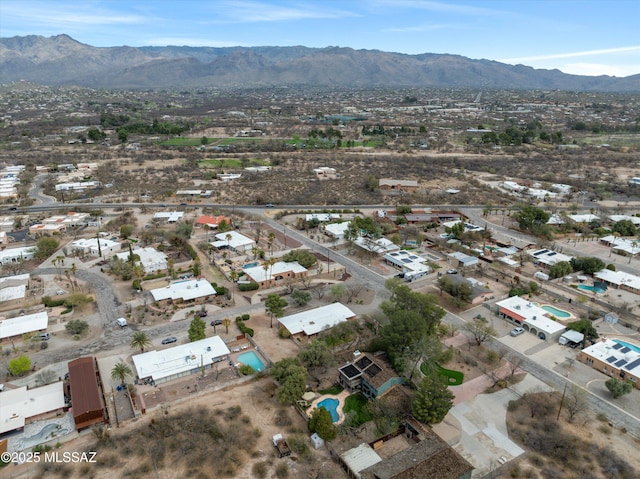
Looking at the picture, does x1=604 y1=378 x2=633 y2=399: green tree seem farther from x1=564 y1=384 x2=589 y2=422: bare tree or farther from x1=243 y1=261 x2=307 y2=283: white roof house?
x1=243 y1=261 x2=307 y2=283: white roof house

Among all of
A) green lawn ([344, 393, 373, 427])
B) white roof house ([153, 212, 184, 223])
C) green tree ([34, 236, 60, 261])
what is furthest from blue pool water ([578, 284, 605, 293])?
green tree ([34, 236, 60, 261])

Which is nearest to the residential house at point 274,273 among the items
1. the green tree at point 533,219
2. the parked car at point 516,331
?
the parked car at point 516,331

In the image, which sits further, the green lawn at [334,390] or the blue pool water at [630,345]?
the blue pool water at [630,345]

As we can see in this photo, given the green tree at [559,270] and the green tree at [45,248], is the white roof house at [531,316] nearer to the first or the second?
the green tree at [559,270]

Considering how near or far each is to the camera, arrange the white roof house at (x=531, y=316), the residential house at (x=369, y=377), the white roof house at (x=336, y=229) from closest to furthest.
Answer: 1. the residential house at (x=369, y=377)
2. the white roof house at (x=531, y=316)
3. the white roof house at (x=336, y=229)

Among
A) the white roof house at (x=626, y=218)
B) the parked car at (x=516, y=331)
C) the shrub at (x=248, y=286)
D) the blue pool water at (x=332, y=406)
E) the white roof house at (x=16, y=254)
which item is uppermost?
the white roof house at (x=626, y=218)

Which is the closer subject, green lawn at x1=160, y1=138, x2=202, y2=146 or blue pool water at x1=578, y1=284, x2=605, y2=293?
blue pool water at x1=578, y1=284, x2=605, y2=293

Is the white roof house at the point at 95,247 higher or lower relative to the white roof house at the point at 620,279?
lower
